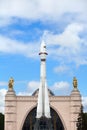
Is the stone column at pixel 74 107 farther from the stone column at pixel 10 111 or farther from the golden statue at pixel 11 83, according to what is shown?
the golden statue at pixel 11 83

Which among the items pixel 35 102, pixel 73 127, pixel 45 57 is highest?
pixel 45 57

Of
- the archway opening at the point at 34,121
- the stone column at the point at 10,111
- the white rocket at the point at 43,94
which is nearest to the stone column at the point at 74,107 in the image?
the archway opening at the point at 34,121

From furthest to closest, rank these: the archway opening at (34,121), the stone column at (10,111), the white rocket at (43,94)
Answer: the archway opening at (34,121) → the stone column at (10,111) → the white rocket at (43,94)

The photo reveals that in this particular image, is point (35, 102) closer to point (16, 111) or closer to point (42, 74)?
point (16, 111)

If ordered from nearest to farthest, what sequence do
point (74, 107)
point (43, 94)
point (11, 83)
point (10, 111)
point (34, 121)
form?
point (43, 94) < point (74, 107) < point (10, 111) < point (34, 121) < point (11, 83)

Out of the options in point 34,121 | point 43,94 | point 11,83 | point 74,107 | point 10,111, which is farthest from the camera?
point 11,83

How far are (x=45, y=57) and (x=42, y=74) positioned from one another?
429 cm

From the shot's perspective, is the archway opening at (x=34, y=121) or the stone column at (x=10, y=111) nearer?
the stone column at (x=10, y=111)

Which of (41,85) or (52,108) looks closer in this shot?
(41,85)

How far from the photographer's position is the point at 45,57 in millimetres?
101875

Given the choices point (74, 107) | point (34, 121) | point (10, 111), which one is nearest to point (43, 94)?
point (74, 107)

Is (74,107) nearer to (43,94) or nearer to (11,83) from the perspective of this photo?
(43,94)

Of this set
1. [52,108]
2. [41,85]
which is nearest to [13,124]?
[52,108]

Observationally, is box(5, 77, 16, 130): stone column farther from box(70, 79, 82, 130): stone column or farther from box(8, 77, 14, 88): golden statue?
box(70, 79, 82, 130): stone column
